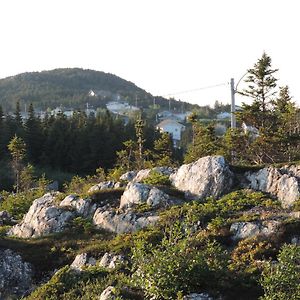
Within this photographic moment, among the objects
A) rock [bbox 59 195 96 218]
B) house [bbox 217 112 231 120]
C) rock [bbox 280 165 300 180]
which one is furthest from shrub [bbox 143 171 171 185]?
house [bbox 217 112 231 120]

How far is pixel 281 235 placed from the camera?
46.7 feet

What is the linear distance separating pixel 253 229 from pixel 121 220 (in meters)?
5.05

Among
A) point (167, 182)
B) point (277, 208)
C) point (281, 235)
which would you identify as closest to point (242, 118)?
point (167, 182)

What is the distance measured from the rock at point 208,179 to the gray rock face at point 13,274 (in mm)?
6796

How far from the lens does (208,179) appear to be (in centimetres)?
1897

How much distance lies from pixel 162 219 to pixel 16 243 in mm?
5126

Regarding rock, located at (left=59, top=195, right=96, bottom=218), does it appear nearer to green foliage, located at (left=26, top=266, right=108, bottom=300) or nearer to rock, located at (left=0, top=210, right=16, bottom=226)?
rock, located at (left=0, top=210, right=16, bottom=226)

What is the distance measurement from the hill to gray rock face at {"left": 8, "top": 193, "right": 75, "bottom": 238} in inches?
4537

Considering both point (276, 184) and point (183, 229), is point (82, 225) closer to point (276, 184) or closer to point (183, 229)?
point (183, 229)

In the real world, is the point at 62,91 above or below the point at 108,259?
above

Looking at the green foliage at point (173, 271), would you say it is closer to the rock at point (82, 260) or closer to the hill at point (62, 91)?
the rock at point (82, 260)

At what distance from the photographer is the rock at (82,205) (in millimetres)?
19109

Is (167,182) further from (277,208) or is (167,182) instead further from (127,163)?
(127,163)

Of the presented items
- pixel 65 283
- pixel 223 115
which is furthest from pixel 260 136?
pixel 223 115
